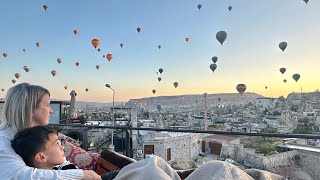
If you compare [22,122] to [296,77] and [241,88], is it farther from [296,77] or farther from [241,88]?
[296,77]

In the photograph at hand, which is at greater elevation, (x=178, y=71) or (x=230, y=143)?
(x=178, y=71)

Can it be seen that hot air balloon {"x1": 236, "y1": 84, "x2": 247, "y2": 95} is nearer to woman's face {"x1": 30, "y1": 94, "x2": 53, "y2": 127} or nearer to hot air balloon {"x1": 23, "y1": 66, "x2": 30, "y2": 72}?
hot air balloon {"x1": 23, "y1": 66, "x2": 30, "y2": 72}

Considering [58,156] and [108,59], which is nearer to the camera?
[58,156]

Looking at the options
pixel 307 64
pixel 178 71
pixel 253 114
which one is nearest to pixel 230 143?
pixel 307 64

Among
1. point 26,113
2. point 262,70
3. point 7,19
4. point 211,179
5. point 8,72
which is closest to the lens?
point 211,179

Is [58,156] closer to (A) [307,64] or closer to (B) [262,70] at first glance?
(A) [307,64]
